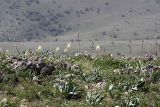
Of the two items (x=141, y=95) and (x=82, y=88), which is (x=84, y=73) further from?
(x=141, y=95)

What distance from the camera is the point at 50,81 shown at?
14.6 meters

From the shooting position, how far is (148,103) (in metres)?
13.2

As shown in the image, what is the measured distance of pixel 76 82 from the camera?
14.8m

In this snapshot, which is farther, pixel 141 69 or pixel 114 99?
pixel 141 69

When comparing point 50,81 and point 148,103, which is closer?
point 148,103

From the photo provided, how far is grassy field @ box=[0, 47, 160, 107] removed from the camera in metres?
13.1

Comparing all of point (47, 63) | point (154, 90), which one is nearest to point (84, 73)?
point (47, 63)

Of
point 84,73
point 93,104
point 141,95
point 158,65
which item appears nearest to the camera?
point 93,104

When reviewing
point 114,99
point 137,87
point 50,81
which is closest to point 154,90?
point 137,87

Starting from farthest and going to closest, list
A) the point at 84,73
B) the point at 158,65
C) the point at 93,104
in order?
the point at 158,65 → the point at 84,73 → the point at 93,104

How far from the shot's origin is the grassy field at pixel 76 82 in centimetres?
1312

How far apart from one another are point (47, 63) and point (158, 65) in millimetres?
3757

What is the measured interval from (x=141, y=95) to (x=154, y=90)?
76 centimetres

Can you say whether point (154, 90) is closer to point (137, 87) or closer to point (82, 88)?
point (137, 87)
